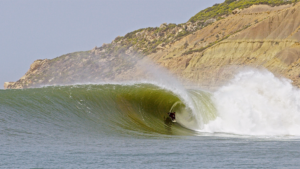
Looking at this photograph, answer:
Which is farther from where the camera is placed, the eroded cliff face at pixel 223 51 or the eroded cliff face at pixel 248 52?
→ the eroded cliff face at pixel 223 51

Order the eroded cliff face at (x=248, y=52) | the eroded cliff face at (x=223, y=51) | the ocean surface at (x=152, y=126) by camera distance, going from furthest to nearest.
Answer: the eroded cliff face at (x=223, y=51), the eroded cliff face at (x=248, y=52), the ocean surface at (x=152, y=126)

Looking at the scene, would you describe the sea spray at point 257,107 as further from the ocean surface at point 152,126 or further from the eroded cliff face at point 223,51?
the eroded cliff face at point 223,51

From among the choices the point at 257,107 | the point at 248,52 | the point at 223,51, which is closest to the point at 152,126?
the point at 257,107

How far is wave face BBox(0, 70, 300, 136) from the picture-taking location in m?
19.1

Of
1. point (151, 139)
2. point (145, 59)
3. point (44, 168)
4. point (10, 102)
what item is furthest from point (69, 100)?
point (145, 59)

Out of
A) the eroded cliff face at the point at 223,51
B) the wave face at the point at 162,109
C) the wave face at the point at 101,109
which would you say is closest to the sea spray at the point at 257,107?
the wave face at the point at 162,109

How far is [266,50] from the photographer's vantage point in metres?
66.2

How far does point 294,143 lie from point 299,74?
131ft

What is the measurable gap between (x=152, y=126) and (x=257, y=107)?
599 centimetres

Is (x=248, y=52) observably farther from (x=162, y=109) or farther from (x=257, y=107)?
(x=257, y=107)

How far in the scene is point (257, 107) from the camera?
71.5 ft

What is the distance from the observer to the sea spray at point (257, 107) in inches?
811

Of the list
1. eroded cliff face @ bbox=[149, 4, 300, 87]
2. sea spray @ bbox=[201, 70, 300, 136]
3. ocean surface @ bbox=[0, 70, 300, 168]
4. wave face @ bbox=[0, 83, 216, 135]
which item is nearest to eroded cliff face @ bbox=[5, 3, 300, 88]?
eroded cliff face @ bbox=[149, 4, 300, 87]

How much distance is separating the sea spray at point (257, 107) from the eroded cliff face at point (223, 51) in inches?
1161
